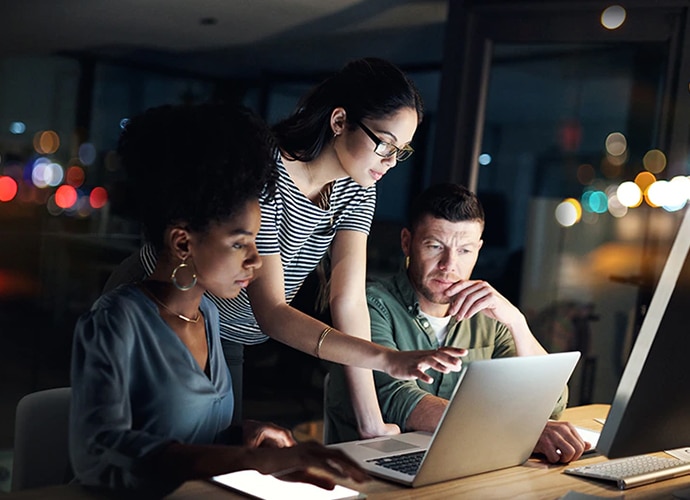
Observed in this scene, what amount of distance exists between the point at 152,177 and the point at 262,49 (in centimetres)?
232

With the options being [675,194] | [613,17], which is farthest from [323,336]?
[613,17]

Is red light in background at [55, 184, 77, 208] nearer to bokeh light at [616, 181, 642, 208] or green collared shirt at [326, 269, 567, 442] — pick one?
green collared shirt at [326, 269, 567, 442]

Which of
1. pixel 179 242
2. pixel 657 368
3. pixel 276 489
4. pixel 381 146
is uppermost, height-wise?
pixel 381 146

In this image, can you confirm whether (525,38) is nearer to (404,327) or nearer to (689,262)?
(404,327)

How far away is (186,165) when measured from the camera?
1309 millimetres

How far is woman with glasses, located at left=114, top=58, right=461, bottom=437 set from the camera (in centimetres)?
173

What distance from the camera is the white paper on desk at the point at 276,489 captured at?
1.30m

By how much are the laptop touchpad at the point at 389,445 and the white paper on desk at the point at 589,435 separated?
374mm

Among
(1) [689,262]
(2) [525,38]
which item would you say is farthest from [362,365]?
(2) [525,38]

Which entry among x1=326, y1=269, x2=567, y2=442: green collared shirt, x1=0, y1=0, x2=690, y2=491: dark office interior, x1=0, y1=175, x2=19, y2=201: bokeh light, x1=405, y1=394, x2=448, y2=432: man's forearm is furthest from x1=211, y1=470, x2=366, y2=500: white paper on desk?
x1=0, y1=175, x2=19, y2=201: bokeh light

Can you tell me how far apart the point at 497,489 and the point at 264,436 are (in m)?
0.39

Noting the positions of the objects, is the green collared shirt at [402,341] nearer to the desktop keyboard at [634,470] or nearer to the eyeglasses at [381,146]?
the desktop keyboard at [634,470]

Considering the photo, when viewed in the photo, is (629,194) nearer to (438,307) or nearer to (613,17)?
(613,17)

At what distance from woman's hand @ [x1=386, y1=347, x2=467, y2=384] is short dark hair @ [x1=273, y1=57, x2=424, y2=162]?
564 millimetres
